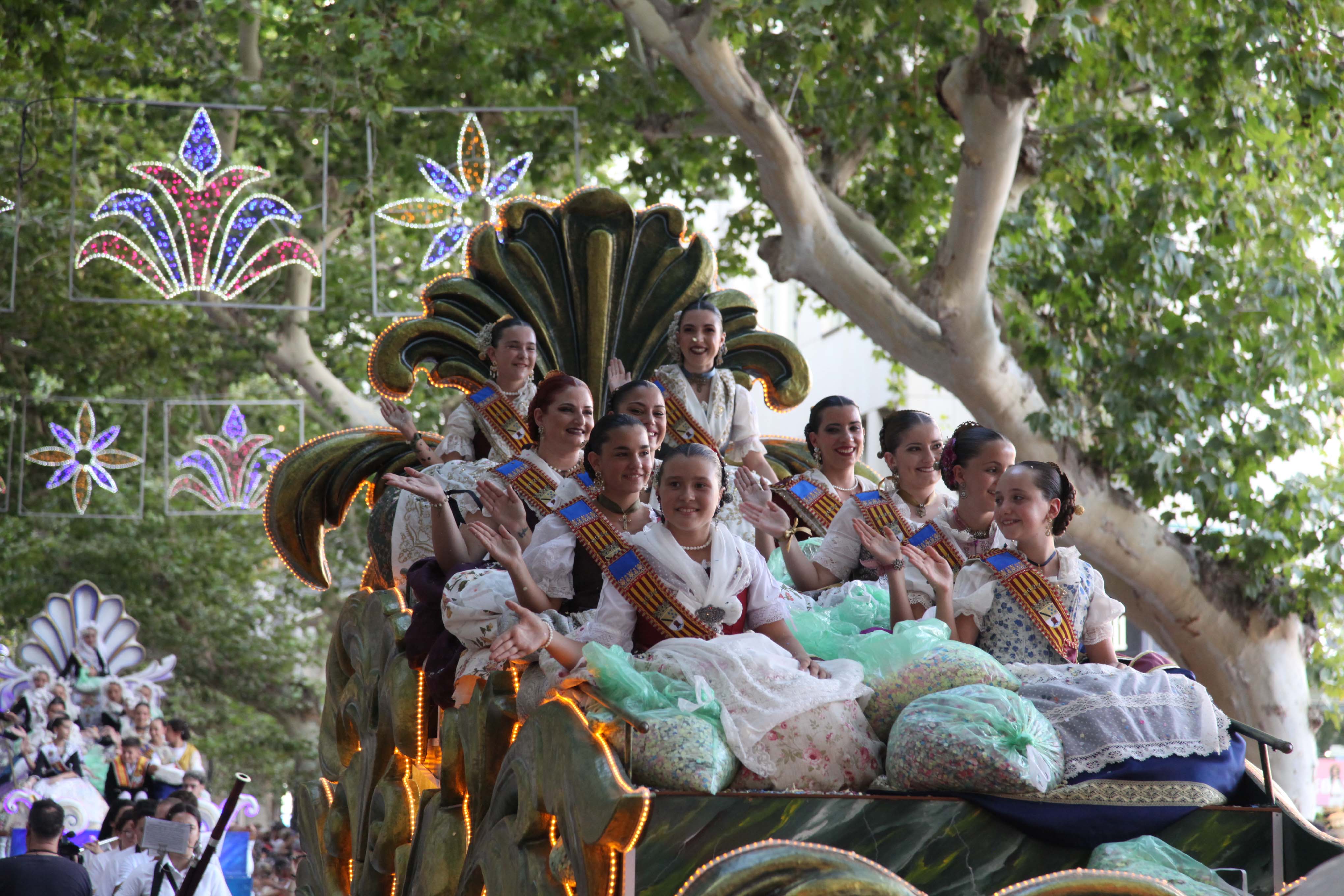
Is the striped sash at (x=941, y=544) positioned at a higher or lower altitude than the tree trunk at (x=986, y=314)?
lower

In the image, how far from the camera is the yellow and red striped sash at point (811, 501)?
496 cm

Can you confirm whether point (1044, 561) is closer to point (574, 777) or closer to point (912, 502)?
point (912, 502)

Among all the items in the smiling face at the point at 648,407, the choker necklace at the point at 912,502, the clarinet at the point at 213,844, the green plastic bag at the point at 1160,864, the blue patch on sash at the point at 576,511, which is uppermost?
the smiling face at the point at 648,407

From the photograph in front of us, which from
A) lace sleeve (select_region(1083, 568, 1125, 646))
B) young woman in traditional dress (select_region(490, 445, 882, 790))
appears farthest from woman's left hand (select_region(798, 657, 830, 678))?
lace sleeve (select_region(1083, 568, 1125, 646))

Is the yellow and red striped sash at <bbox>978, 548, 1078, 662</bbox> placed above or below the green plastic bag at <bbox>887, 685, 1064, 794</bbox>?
above

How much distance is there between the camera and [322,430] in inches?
530

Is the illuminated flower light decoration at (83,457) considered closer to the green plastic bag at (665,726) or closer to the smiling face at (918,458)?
the smiling face at (918,458)

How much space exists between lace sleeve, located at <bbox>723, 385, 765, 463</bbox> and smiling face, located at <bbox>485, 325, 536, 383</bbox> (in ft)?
2.51

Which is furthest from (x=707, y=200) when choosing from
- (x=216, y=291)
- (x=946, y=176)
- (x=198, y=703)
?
(x=198, y=703)

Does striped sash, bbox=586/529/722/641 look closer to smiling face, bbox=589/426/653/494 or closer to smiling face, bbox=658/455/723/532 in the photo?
smiling face, bbox=658/455/723/532

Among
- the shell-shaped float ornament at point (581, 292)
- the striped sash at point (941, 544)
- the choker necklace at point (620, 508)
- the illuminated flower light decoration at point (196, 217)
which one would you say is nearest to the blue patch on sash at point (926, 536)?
the striped sash at point (941, 544)

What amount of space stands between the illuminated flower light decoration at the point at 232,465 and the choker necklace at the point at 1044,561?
7.29 metres

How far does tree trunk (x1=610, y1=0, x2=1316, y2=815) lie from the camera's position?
280 inches

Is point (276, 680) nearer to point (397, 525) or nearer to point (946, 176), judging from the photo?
point (946, 176)
